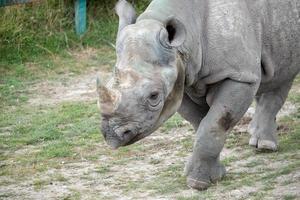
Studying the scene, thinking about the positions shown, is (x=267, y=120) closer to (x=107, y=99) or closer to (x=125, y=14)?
(x=125, y=14)

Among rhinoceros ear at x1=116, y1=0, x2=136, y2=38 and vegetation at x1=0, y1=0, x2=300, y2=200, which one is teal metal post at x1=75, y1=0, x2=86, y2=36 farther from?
rhinoceros ear at x1=116, y1=0, x2=136, y2=38

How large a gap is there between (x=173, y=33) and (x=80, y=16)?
5.47 meters

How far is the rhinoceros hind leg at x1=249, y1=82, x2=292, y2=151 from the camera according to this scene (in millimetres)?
6102

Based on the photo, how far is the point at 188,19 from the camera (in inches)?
198

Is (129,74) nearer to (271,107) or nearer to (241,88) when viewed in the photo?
(241,88)

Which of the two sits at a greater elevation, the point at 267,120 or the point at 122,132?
the point at 122,132

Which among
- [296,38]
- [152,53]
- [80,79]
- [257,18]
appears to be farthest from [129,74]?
[80,79]

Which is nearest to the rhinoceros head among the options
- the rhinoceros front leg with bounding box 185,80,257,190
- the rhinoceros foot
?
the rhinoceros front leg with bounding box 185,80,257,190

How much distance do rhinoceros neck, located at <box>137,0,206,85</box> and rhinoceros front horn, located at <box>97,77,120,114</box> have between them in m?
0.56

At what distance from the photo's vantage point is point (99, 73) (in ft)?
29.4

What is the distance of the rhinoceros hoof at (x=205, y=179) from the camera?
210 inches

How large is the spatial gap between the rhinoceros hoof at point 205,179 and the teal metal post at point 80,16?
5101 millimetres

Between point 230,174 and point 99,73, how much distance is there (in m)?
3.61

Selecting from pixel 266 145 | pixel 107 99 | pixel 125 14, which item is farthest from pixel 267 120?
pixel 107 99
